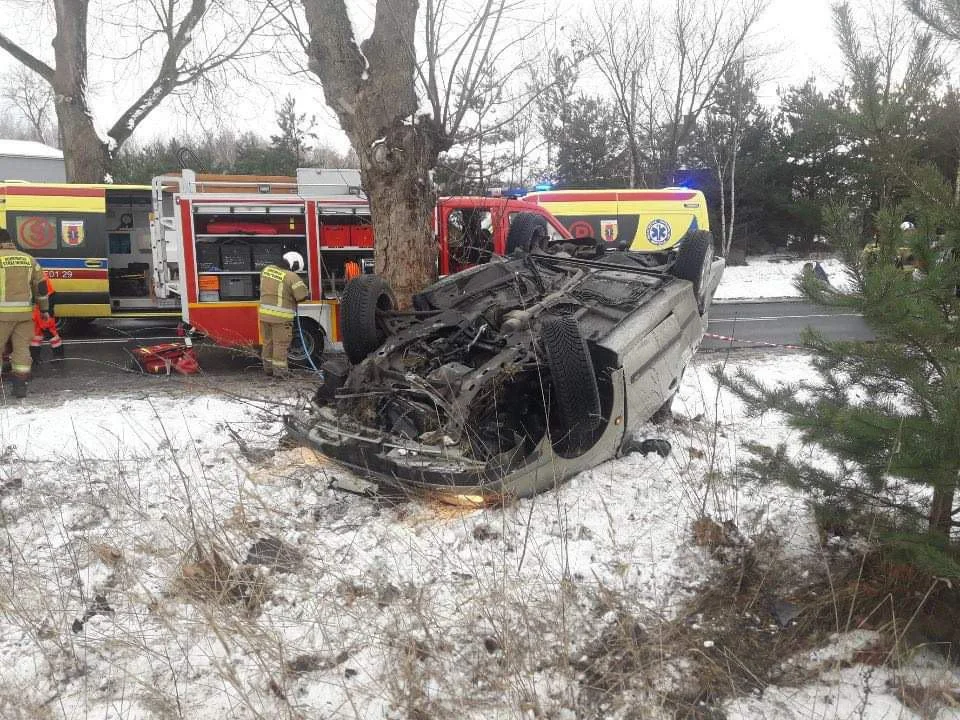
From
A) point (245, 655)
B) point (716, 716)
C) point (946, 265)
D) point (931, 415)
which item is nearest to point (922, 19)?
point (946, 265)

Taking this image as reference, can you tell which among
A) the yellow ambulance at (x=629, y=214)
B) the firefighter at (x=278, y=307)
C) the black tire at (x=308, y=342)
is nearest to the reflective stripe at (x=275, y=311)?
the firefighter at (x=278, y=307)

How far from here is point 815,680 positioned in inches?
105

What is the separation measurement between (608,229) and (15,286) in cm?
912

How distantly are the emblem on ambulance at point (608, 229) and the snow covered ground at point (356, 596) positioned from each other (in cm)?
842

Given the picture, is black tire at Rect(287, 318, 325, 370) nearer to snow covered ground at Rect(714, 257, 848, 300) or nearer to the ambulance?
the ambulance

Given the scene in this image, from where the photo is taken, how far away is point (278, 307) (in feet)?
25.6

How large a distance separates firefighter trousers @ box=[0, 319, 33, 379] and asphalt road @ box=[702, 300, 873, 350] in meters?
7.40

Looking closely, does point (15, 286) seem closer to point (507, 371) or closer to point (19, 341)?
point (19, 341)

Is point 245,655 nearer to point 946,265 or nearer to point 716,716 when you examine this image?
point 716,716

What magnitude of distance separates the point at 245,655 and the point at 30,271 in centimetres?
605

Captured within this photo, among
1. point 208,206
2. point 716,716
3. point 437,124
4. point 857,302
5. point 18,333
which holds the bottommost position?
point 716,716

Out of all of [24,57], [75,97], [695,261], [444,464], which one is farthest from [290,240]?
[24,57]

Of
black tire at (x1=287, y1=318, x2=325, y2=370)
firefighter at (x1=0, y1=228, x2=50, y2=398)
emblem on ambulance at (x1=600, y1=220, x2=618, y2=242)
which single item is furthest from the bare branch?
emblem on ambulance at (x1=600, y1=220, x2=618, y2=242)

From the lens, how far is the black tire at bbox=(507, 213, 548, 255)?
688cm
